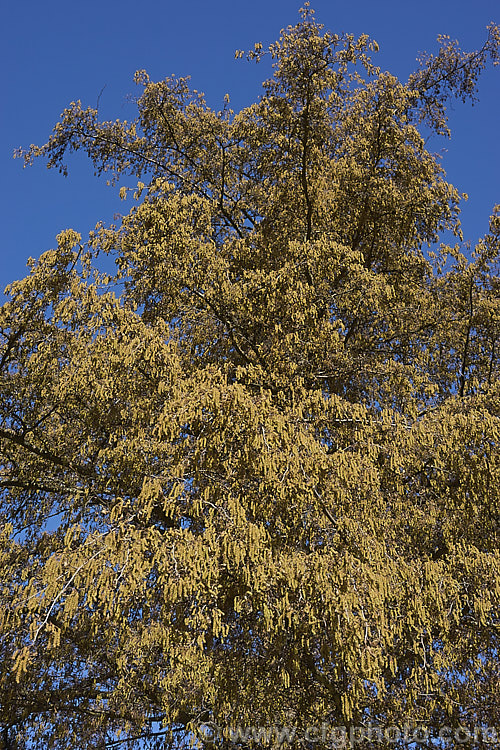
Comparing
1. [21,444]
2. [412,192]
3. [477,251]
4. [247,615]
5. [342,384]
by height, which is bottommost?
[247,615]

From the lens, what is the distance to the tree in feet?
15.7

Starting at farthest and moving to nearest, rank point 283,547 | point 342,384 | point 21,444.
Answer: point 342,384 < point 21,444 < point 283,547

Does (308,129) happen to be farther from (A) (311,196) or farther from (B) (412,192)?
(B) (412,192)

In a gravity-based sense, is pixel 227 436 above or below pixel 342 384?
below

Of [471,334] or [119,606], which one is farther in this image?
[471,334]

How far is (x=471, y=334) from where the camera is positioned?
26.2 ft

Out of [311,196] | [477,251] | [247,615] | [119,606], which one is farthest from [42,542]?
[477,251]

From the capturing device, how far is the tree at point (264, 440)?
4.77m

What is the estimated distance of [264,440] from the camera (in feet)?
15.9

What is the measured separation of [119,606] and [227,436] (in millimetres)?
1532

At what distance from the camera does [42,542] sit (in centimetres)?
754

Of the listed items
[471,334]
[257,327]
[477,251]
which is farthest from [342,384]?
[477,251]

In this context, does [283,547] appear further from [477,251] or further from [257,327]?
[477,251]

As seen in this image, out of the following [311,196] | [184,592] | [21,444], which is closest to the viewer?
[184,592]
